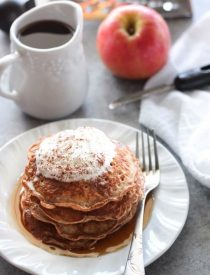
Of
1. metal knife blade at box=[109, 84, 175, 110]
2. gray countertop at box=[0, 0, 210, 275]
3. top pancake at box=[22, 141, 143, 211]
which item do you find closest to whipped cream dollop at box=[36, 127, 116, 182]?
top pancake at box=[22, 141, 143, 211]

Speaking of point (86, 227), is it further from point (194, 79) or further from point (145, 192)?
point (194, 79)

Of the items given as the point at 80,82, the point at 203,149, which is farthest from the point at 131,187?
the point at 80,82

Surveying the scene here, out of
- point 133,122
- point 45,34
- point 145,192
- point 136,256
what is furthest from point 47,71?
point 136,256

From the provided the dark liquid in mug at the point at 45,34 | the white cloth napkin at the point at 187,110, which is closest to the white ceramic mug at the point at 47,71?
the dark liquid in mug at the point at 45,34

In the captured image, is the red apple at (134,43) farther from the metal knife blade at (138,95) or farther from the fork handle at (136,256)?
the fork handle at (136,256)

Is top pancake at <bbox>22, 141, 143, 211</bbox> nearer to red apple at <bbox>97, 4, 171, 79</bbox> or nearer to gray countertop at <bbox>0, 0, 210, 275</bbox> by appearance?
gray countertop at <bbox>0, 0, 210, 275</bbox>

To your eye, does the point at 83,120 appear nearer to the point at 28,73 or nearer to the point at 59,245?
the point at 28,73
